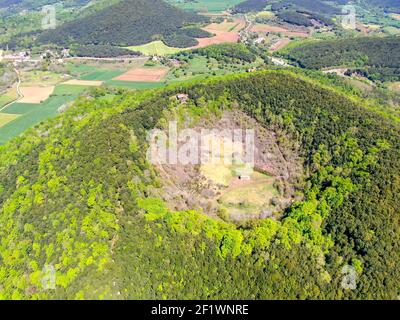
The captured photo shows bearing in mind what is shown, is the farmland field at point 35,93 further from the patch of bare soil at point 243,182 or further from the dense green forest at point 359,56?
the dense green forest at point 359,56

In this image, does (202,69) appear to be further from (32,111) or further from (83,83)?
(32,111)

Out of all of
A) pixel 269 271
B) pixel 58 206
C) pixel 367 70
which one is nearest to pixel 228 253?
pixel 269 271

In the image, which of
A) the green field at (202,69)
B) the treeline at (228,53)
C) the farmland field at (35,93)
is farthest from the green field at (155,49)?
the farmland field at (35,93)

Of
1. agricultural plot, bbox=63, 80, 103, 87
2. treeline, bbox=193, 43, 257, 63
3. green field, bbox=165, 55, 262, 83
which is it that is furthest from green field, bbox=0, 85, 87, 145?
treeline, bbox=193, 43, 257, 63

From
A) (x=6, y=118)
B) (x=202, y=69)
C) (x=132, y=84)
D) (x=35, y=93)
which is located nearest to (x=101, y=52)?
(x=132, y=84)

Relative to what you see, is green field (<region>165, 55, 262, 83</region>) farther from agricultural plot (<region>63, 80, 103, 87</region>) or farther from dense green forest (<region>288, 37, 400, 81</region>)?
agricultural plot (<region>63, 80, 103, 87</region>)
